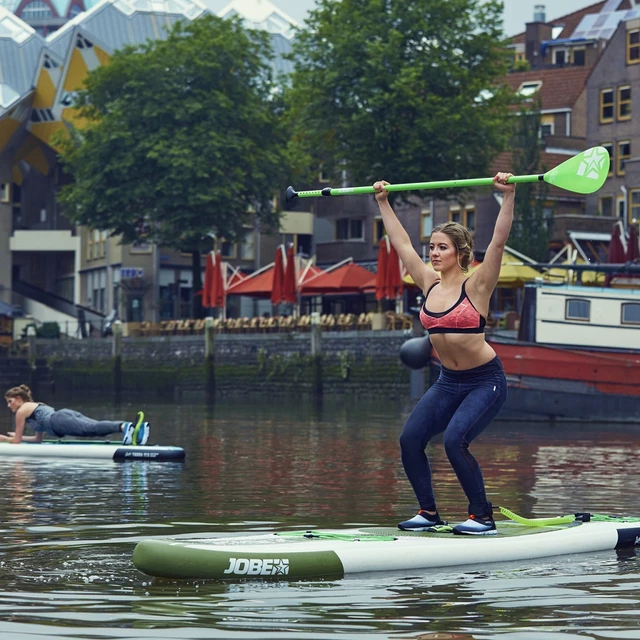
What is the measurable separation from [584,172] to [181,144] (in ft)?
168

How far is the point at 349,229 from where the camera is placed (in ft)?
257

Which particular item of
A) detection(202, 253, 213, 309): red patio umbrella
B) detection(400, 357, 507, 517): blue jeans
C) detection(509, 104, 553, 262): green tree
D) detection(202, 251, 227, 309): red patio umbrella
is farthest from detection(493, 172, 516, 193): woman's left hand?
detection(202, 253, 213, 309): red patio umbrella

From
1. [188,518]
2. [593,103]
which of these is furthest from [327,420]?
[593,103]

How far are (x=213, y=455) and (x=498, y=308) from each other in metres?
41.8

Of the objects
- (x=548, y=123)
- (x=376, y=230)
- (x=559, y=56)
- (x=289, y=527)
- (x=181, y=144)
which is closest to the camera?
(x=289, y=527)

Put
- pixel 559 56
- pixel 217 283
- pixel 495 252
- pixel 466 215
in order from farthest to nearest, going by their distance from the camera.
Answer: pixel 559 56 < pixel 466 215 < pixel 217 283 < pixel 495 252

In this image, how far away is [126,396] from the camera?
2388 inches

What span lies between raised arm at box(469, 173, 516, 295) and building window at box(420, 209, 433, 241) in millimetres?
60439

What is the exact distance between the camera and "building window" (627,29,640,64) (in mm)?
69125

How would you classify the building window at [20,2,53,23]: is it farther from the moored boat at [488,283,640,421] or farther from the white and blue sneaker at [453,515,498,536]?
the white and blue sneaker at [453,515,498,536]

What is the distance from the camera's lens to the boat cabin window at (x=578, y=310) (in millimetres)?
38969

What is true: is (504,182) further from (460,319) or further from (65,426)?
(65,426)

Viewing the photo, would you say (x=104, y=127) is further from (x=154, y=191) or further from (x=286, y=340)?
(x=286, y=340)

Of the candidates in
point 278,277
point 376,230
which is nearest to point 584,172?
point 278,277
